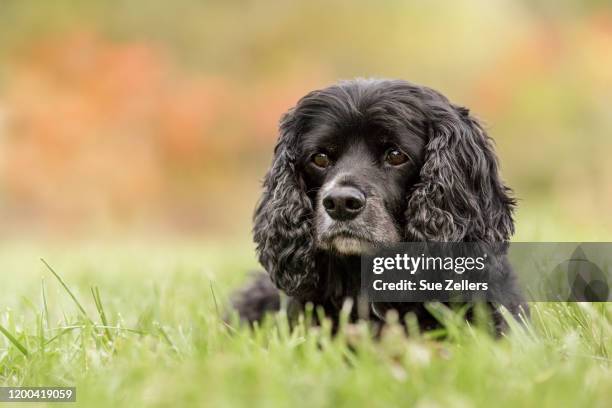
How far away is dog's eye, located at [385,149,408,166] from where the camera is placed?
335cm

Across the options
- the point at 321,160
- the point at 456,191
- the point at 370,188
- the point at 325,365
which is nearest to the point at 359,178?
the point at 370,188

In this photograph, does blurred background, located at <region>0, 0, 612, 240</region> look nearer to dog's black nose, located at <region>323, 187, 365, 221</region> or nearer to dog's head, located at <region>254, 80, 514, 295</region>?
dog's head, located at <region>254, 80, 514, 295</region>

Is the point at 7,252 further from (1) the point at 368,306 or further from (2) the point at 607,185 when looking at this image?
(2) the point at 607,185

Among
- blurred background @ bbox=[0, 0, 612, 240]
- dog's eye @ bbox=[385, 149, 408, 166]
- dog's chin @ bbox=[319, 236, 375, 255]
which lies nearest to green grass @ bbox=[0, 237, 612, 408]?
dog's chin @ bbox=[319, 236, 375, 255]

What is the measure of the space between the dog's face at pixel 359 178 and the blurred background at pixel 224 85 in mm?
10911

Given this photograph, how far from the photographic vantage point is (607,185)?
41.2ft

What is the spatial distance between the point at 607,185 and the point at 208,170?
9.06m

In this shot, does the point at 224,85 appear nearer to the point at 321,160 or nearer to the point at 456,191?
the point at 321,160

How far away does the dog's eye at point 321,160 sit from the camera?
11.5ft

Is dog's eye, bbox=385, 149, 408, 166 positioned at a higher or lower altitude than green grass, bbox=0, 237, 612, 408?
higher

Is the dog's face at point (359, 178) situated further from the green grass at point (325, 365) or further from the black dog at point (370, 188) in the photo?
the green grass at point (325, 365)

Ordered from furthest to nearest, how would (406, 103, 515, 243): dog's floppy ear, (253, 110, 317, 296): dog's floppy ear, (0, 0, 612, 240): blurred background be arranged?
(0, 0, 612, 240): blurred background
(253, 110, 317, 296): dog's floppy ear
(406, 103, 515, 243): dog's floppy ear

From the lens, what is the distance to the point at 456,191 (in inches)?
134

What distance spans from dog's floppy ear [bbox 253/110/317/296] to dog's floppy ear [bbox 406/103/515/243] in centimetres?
50
